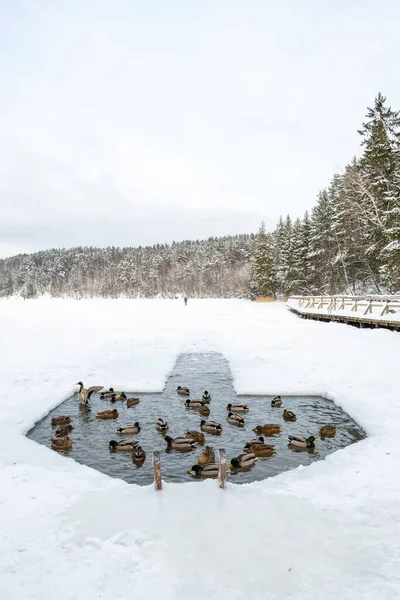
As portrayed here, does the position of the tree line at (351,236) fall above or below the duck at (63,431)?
above

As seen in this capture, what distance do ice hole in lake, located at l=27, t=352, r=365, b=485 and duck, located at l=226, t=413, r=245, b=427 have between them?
16cm

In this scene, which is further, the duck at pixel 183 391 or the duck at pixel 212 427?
the duck at pixel 183 391

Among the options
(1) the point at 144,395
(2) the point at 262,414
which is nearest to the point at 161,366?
(1) the point at 144,395

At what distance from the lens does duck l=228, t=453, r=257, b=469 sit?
895cm

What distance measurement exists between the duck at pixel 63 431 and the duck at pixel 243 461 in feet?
16.4

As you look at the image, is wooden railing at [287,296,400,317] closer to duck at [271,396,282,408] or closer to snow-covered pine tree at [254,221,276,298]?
duck at [271,396,282,408]

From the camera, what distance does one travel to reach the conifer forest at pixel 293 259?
3669 cm

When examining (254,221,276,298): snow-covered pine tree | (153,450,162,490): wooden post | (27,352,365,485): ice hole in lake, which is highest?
(254,221,276,298): snow-covered pine tree

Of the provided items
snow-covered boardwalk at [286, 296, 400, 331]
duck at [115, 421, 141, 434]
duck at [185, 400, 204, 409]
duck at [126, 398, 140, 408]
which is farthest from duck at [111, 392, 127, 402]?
snow-covered boardwalk at [286, 296, 400, 331]

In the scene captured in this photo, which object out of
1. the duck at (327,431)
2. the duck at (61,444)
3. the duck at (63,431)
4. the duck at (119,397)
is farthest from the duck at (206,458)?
the duck at (119,397)

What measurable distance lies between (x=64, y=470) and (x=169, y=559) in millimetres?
3988

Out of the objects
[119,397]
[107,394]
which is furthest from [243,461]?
[107,394]

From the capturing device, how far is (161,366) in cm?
2039

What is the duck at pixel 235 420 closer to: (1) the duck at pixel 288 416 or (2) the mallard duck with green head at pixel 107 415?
(1) the duck at pixel 288 416
